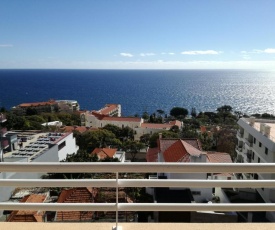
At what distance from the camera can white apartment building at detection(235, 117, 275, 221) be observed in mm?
9973

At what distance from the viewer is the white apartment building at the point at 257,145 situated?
9973mm

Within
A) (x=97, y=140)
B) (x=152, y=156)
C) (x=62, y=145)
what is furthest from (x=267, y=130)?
(x=97, y=140)

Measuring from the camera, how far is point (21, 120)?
3303 centimetres

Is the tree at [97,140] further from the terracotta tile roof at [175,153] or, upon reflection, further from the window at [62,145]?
the terracotta tile roof at [175,153]

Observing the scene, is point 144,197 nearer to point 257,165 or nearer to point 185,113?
point 257,165

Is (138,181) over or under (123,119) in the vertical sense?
over

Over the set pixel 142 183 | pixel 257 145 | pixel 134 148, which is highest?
pixel 142 183

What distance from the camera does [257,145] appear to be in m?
13.2

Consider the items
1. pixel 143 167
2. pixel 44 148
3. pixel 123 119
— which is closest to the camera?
pixel 143 167

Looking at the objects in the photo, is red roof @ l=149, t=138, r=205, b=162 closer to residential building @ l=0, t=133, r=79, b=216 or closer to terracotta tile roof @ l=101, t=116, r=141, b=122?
residential building @ l=0, t=133, r=79, b=216

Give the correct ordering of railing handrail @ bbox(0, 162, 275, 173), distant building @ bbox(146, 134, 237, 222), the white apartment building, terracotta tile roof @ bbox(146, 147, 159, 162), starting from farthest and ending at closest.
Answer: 1. terracotta tile roof @ bbox(146, 147, 159, 162)
2. the white apartment building
3. distant building @ bbox(146, 134, 237, 222)
4. railing handrail @ bbox(0, 162, 275, 173)

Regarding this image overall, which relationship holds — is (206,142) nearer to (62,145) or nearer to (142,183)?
(62,145)

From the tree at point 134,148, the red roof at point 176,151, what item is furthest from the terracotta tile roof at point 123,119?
the red roof at point 176,151

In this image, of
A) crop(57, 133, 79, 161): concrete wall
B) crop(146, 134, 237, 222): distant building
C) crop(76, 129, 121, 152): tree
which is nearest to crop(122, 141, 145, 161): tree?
crop(76, 129, 121, 152): tree
